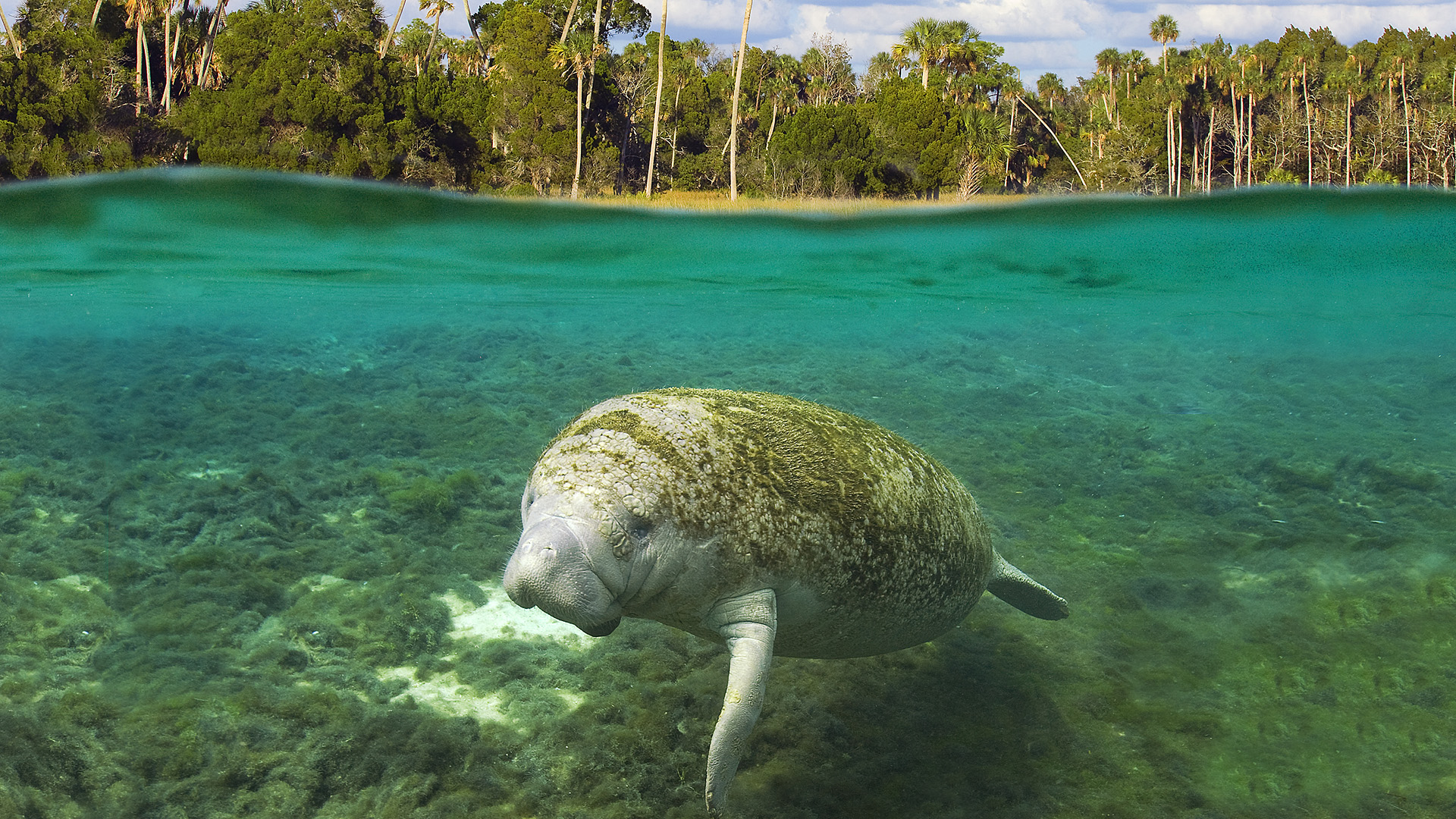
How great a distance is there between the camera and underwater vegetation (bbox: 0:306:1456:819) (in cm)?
344

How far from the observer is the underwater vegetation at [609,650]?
3439 mm

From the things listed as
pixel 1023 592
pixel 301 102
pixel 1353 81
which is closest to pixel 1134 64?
pixel 1353 81

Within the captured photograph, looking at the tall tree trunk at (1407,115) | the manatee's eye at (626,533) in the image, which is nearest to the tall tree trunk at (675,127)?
the tall tree trunk at (1407,115)

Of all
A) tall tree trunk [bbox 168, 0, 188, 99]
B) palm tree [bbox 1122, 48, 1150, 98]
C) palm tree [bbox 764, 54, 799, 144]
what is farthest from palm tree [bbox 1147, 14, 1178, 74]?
tall tree trunk [bbox 168, 0, 188, 99]

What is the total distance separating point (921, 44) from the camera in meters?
43.7

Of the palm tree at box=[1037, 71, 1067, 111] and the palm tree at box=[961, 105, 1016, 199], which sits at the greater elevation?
the palm tree at box=[1037, 71, 1067, 111]

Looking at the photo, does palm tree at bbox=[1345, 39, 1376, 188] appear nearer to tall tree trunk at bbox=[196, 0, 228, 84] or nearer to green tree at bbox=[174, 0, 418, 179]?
green tree at bbox=[174, 0, 418, 179]

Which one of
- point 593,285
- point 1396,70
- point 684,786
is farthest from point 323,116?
point 1396,70

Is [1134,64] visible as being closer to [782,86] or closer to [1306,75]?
[1306,75]

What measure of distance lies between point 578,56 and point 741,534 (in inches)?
1220

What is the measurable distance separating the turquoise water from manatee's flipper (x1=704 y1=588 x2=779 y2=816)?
0.88 meters

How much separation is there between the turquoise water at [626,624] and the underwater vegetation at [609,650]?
0.07 feet

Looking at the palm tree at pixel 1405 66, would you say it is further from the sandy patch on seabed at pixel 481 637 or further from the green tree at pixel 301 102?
the sandy patch on seabed at pixel 481 637

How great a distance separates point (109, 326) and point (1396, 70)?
5624cm
